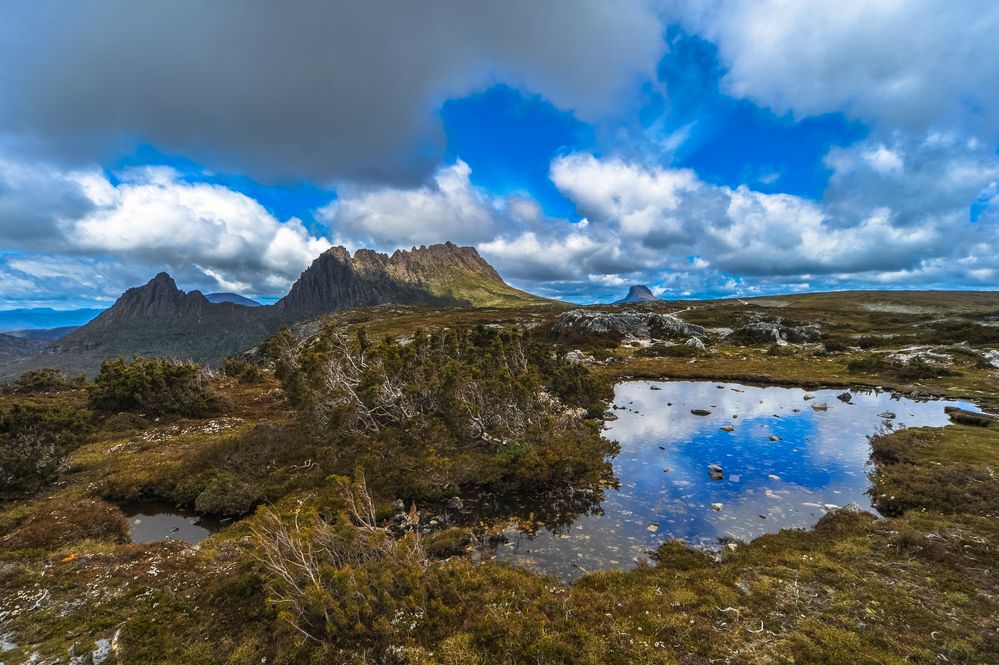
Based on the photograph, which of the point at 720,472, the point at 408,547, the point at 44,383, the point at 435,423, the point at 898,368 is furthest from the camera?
the point at 898,368

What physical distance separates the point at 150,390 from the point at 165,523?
2681cm

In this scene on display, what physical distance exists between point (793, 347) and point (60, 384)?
135m

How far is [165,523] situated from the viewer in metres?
24.3

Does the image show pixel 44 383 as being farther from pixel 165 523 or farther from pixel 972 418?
pixel 972 418

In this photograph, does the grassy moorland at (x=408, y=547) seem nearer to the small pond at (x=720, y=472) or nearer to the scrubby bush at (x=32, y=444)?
the scrubby bush at (x=32, y=444)

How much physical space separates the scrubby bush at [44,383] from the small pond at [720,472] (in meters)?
74.4

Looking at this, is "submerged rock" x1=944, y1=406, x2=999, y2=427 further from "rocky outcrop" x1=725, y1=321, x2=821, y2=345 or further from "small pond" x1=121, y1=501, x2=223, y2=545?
"rocky outcrop" x1=725, y1=321, x2=821, y2=345

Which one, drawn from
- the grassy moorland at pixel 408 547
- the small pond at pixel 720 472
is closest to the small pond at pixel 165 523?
the grassy moorland at pixel 408 547

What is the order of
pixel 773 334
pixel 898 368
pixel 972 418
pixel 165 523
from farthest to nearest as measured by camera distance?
pixel 773 334 < pixel 898 368 < pixel 972 418 < pixel 165 523

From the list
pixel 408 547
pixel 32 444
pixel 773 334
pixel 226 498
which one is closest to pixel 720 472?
pixel 408 547

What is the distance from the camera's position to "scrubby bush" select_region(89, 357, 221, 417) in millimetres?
42750

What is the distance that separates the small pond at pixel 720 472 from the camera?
68.7 ft

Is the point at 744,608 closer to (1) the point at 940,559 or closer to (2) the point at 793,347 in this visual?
(1) the point at 940,559

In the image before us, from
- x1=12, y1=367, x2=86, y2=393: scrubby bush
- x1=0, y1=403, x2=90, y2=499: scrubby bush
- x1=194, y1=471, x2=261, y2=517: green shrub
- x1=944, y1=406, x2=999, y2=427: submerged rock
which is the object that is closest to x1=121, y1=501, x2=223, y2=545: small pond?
x1=194, y1=471, x2=261, y2=517: green shrub
